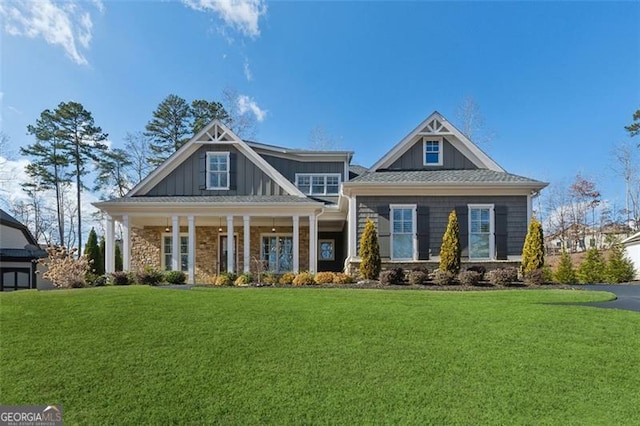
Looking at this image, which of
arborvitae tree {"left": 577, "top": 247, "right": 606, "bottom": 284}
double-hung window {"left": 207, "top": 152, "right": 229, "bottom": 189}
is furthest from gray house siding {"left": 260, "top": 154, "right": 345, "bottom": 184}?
arborvitae tree {"left": 577, "top": 247, "right": 606, "bottom": 284}

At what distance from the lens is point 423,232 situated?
43.1 feet

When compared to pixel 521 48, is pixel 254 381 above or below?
below

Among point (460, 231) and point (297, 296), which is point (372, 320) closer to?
point (297, 296)

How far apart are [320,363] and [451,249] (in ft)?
27.4

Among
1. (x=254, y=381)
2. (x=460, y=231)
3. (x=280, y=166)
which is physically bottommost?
(x=254, y=381)

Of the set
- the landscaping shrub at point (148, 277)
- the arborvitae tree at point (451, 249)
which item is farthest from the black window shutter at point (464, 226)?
the landscaping shrub at point (148, 277)

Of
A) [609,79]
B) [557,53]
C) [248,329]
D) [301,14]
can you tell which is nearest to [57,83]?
[301,14]

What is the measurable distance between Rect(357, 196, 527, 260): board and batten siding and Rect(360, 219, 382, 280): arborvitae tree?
2.39 feet

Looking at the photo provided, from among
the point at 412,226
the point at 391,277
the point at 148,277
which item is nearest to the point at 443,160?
the point at 412,226

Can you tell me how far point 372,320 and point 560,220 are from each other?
3681 cm

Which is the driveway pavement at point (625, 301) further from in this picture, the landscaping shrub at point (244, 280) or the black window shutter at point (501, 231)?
the landscaping shrub at point (244, 280)

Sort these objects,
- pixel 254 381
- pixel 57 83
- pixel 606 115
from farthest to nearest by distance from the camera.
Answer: pixel 606 115, pixel 57 83, pixel 254 381

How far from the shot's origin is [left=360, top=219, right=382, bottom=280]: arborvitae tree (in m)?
12.3

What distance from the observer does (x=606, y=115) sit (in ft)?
75.6
